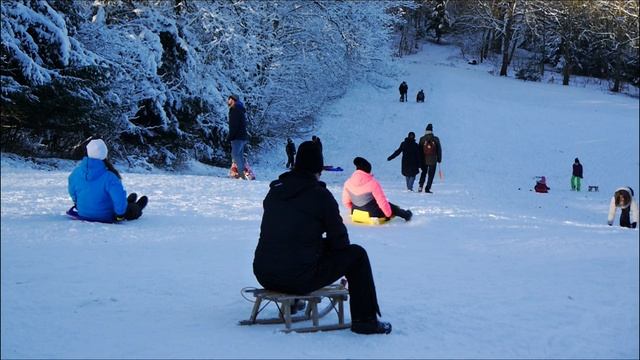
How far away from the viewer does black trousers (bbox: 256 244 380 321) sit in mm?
5242

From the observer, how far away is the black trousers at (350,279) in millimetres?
5242

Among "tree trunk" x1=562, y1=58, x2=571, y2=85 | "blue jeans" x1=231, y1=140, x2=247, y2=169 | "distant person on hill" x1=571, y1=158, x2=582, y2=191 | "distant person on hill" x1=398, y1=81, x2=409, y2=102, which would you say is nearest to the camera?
"blue jeans" x1=231, y1=140, x2=247, y2=169

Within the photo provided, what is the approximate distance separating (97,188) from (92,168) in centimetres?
32

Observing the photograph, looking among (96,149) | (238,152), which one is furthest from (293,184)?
(238,152)

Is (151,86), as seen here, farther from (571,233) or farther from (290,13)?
(571,233)

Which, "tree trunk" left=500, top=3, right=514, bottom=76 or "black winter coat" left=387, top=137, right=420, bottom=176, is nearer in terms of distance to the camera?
"black winter coat" left=387, top=137, right=420, bottom=176

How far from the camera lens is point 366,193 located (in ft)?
35.6

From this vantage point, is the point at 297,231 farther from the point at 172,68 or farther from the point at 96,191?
the point at 172,68

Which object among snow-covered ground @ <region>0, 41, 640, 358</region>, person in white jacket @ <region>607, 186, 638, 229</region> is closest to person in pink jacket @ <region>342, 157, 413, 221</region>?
snow-covered ground @ <region>0, 41, 640, 358</region>

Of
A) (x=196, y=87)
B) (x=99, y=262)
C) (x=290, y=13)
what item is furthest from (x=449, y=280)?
(x=290, y=13)

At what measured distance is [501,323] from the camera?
6.17 metres

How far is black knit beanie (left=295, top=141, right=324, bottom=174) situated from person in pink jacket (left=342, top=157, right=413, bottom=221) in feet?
17.7

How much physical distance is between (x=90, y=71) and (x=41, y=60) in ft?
3.61

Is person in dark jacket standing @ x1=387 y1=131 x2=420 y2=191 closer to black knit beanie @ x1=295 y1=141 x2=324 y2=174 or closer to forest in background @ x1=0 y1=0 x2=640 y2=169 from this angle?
forest in background @ x1=0 y1=0 x2=640 y2=169
